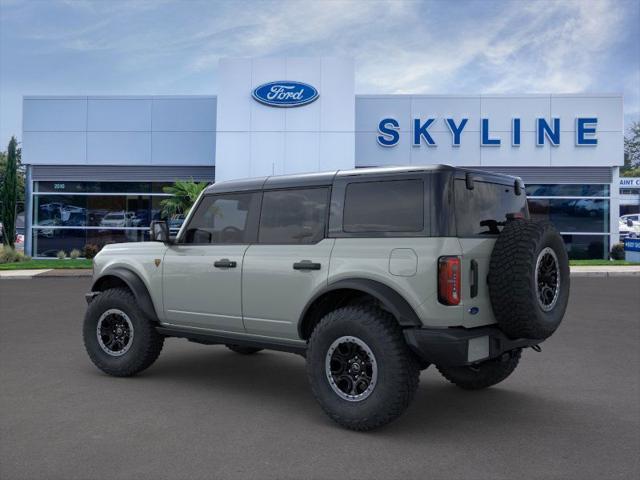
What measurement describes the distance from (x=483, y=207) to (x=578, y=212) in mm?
24612

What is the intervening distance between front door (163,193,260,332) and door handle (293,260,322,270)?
2.19 feet

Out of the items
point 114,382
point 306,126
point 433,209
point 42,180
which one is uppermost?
point 306,126

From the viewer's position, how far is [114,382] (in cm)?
630

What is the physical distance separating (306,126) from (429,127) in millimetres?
5463

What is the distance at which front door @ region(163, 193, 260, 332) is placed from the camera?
5.72m

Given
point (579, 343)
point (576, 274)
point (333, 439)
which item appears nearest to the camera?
point (333, 439)

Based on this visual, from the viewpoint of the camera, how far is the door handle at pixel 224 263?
18.6 feet

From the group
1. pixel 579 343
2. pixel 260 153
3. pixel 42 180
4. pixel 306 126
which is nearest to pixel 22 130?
pixel 42 180

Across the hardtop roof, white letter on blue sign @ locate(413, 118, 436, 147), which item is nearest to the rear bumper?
the hardtop roof

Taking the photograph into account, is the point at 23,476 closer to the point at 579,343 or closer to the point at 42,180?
the point at 579,343

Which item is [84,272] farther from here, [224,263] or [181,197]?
[224,263]

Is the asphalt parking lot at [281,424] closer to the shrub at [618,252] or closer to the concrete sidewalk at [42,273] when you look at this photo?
the concrete sidewalk at [42,273]

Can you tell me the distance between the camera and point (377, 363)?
15.1 feet

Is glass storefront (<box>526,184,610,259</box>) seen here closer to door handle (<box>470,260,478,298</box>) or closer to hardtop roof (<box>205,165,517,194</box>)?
hardtop roof (<box>205,165,517,194</box>)
